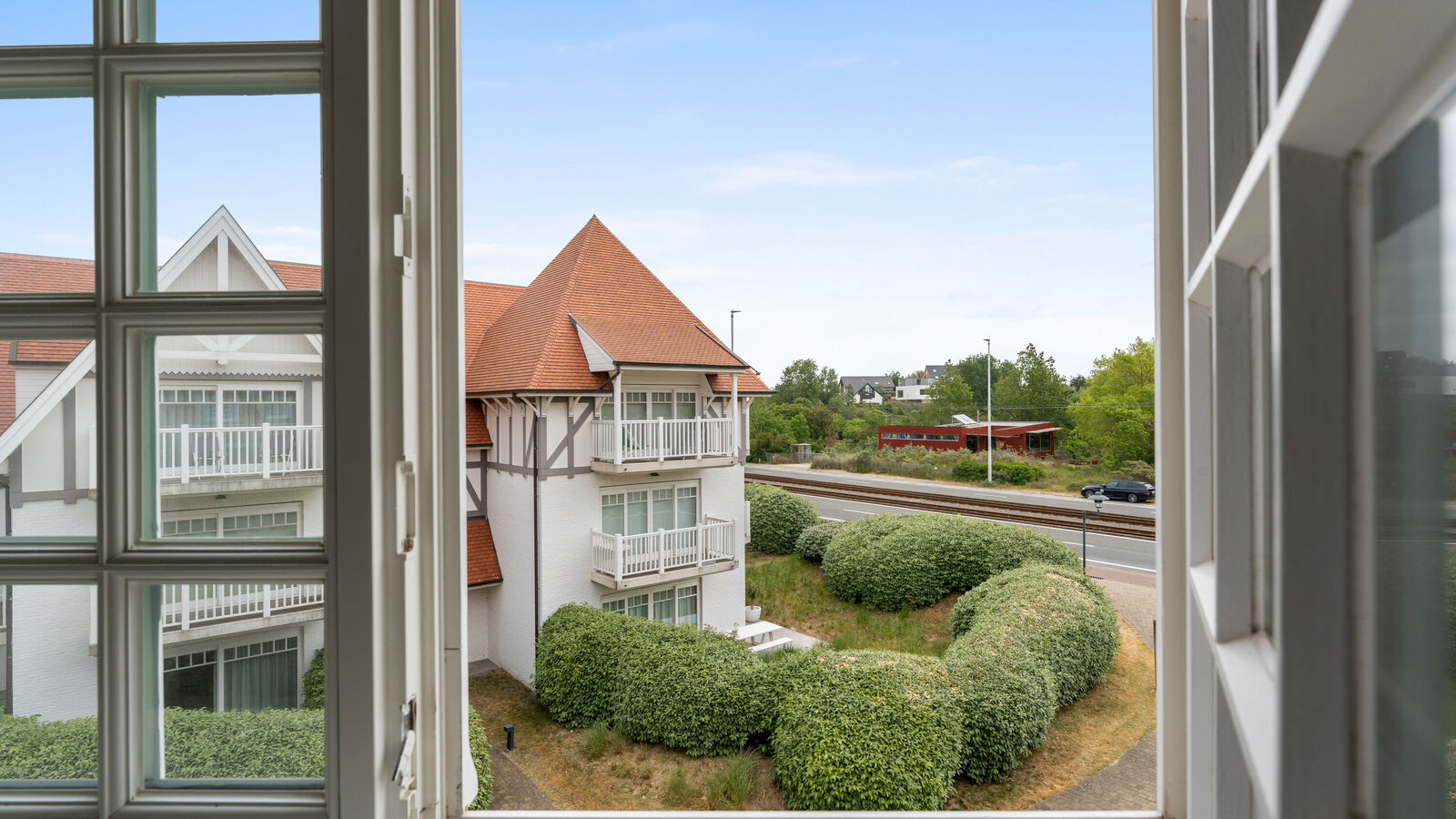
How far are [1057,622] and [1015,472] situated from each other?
2.35 m

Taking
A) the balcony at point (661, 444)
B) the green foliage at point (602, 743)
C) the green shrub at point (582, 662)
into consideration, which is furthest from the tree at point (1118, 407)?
the green foliage at point (602, 743)

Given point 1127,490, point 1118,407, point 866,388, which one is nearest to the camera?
point 1118,407

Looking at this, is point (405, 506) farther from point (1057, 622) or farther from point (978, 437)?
point (978, 437)

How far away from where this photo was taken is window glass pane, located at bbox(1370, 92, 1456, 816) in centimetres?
16

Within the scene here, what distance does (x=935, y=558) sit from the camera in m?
4.90

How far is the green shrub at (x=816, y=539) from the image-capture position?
18.9ft

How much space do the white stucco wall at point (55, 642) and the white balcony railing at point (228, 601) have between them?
56mm

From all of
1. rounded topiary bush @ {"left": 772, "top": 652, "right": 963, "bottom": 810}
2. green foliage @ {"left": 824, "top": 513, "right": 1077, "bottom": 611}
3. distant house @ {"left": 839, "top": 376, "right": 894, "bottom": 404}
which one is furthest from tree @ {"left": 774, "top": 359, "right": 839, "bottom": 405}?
rounded topiary bush @ {"left": 772, "top": 652, "right": 963, "bottom": 810}

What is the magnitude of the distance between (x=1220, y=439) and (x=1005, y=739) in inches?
112

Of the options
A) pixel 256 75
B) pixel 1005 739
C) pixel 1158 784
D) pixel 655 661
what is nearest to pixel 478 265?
pixel 655 661

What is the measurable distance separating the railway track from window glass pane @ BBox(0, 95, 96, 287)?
5.45m

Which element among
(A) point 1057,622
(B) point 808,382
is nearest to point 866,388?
(B) point 808,382

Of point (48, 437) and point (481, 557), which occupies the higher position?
point (48, 437)

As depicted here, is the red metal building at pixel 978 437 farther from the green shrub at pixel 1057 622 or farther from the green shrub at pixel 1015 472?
the green shrub at pixel 1057 622
